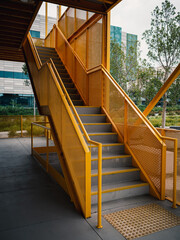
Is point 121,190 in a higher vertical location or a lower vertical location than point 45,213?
higher

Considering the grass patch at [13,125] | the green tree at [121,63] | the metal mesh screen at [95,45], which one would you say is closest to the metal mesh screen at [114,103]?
the metal mesh screen at [95,45]

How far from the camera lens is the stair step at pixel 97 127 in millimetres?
5934

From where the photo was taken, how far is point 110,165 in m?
4.88

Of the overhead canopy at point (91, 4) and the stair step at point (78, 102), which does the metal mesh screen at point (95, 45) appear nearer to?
the overhead canopy at point (91, 4)

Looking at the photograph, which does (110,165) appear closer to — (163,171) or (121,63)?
(163,171)

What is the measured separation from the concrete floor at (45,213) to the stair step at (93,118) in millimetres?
1904

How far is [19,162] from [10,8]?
4.94 meters

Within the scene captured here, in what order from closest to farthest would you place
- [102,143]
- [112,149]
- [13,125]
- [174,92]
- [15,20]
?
[112,149], [102,143], [15,20], [174,92], [13,125]

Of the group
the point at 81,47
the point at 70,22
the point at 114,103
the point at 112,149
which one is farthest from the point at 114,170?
the point at 70,22

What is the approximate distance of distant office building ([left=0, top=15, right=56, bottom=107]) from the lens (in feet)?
91.0

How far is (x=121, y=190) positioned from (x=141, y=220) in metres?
0.81

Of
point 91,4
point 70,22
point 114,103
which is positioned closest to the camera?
point 114,103

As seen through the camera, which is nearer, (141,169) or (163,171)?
(163,171)

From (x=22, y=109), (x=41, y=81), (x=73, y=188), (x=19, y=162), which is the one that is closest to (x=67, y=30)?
(x=41, y=81)
